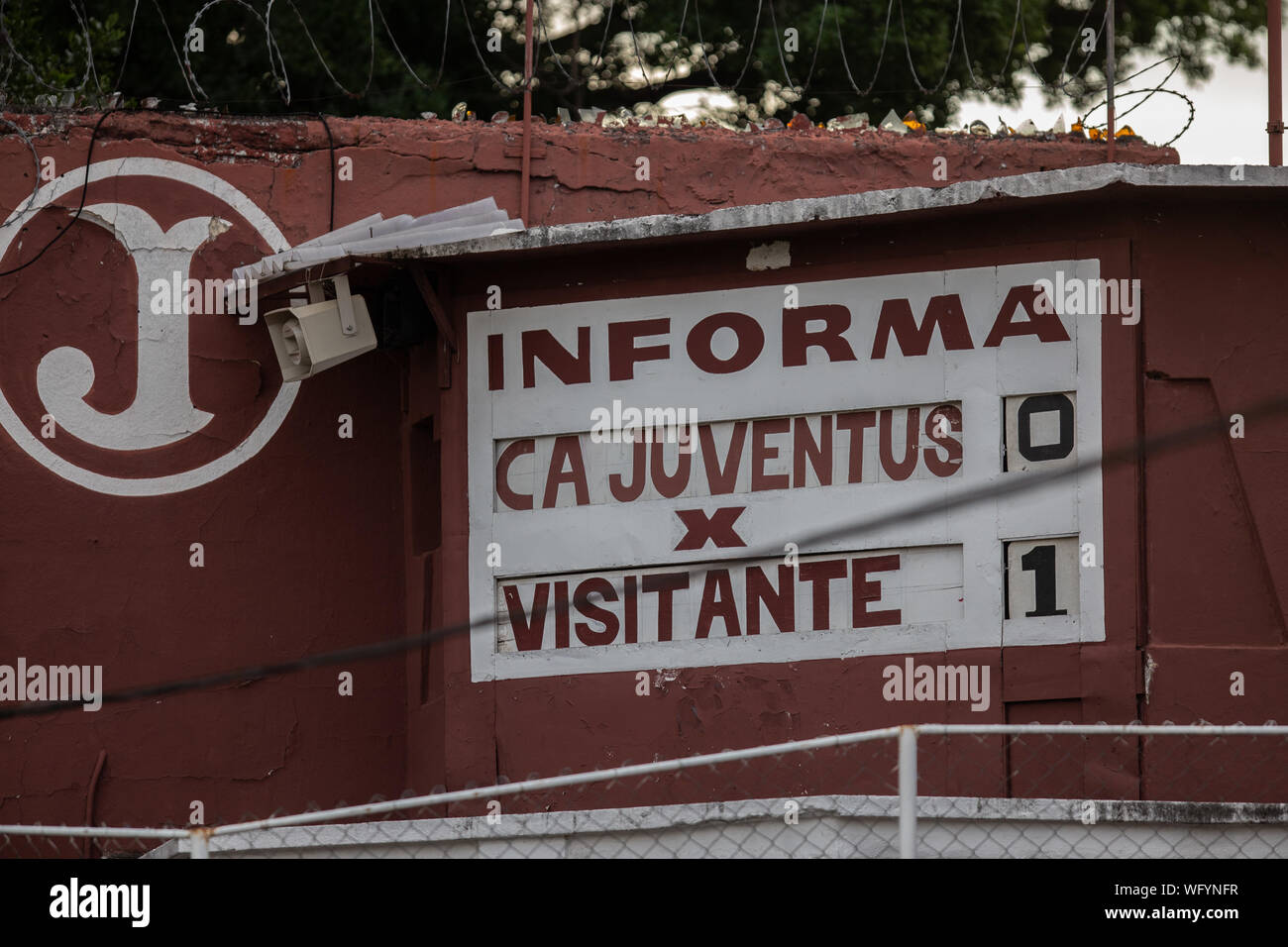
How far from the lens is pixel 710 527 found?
33.3 ft

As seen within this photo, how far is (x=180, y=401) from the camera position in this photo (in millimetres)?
11508

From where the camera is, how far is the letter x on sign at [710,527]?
10109 mm

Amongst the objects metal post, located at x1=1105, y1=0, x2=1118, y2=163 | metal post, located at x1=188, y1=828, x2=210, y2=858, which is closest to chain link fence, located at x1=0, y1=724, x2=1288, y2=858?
metal post, located at x1=188, y1=828, x2=210, y2=858

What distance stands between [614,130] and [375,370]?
6.94ft

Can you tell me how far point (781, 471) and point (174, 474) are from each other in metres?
3.76

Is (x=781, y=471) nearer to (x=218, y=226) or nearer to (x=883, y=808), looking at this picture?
(x=883, y=808)

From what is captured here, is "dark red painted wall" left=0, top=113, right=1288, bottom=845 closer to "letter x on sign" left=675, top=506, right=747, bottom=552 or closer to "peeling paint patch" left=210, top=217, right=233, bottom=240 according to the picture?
"peeling paint patch" left=210, top=217, right=233, bottom=240

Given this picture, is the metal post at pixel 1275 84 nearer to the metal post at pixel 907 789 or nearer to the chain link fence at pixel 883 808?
the chain link fence at pixel 883 808

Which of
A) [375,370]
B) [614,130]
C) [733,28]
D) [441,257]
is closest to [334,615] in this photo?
[375,370]

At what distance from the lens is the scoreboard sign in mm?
9688

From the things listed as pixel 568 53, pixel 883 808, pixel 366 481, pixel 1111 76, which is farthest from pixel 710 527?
pixel 568 53

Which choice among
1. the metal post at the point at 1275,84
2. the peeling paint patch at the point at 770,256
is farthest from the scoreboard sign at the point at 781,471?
the metal post at the point at 1275,84

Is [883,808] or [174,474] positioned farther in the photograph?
[174,474]
